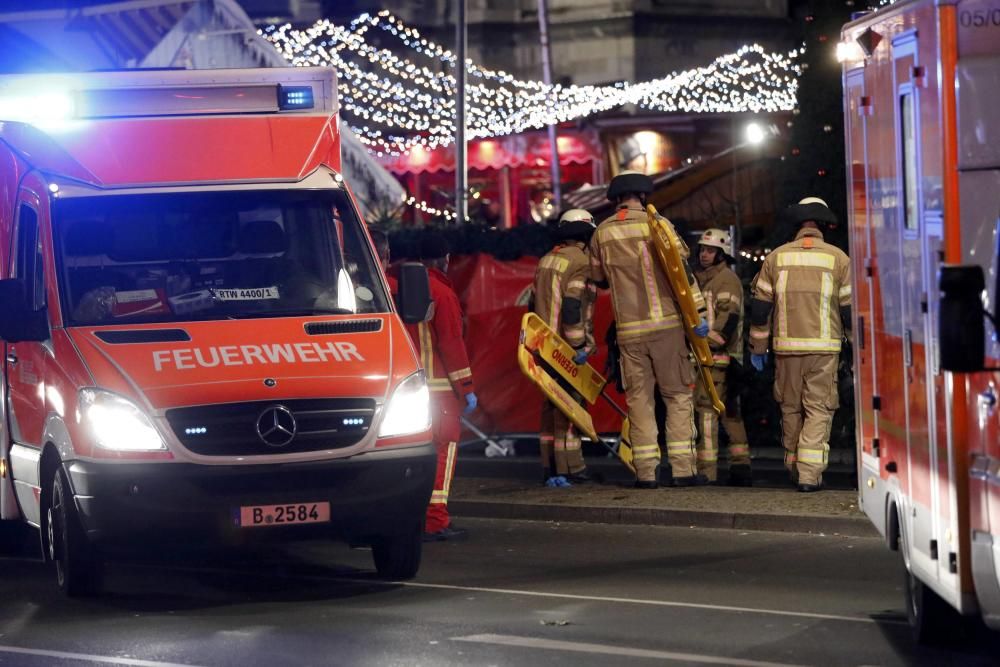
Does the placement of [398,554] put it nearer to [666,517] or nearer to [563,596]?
[563,596]

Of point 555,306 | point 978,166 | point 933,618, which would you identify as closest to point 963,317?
point 978,166

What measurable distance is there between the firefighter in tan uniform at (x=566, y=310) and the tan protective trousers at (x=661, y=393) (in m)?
0.50

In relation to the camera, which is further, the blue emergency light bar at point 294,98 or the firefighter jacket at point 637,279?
the firefighter jacket at point 637,279

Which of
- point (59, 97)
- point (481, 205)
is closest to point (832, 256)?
point (59, 97)

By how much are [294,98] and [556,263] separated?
353cm

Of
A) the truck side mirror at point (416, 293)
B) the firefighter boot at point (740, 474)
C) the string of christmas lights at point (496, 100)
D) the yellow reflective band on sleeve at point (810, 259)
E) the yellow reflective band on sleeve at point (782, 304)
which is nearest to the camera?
the truck side mirror at point (416, 293)

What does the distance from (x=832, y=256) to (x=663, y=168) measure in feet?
75.5

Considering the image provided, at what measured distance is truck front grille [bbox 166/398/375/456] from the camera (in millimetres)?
8891

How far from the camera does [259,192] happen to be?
10117 millimetres

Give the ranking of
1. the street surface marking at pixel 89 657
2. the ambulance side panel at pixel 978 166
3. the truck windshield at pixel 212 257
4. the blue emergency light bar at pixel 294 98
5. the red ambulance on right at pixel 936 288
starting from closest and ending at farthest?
1. the red ambulance on right at pixel 936 288
2. the ambulance side panel at pixel 978 166
3. the street surface marking at pixel 89 657
4. the truck windshield at pixel 212 257
5. the blue emergency light bar at pixel 294 98

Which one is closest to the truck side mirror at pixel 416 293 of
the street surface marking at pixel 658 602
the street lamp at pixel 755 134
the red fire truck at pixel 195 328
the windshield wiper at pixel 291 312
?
the red fire truck at pixel 195 328

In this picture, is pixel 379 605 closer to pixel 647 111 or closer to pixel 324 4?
pixel 647 111

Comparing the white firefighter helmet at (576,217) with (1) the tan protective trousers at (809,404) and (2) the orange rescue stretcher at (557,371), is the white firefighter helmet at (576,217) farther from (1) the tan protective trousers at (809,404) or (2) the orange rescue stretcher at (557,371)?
(1) the tan protective trousers at (809,404)

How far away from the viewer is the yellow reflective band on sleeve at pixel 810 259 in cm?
1256
